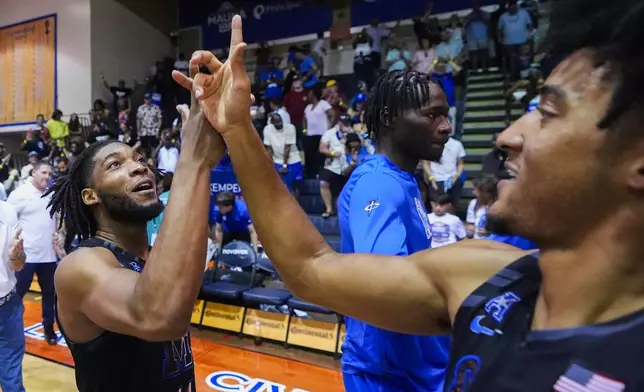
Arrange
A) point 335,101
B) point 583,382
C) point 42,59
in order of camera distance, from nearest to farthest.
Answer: point 583,382 < point 335,101 < point 42,59

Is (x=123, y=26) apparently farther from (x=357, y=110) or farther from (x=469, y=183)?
(x=469, y=183)

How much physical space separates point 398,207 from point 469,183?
6537mm

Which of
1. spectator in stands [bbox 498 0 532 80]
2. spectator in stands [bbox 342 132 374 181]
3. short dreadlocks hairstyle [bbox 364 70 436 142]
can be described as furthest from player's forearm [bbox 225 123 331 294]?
spectator in stands [bbox 498 0 532 80]

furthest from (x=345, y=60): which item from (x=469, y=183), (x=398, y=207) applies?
(x=398, y=207)

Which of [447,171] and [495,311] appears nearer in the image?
[495,311]

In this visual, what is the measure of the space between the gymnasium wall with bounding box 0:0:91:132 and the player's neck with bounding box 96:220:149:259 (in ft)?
40.7

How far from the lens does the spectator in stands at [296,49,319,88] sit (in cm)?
1002

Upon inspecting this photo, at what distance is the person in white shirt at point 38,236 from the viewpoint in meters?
5.07

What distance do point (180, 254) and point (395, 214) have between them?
0.74m

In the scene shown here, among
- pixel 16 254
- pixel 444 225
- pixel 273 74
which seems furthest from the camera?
pixel 273 74

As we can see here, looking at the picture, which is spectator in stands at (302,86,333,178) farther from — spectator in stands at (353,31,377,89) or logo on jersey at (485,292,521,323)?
logo on jersey at (485,292,521,323)

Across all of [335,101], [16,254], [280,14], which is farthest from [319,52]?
[16,254]

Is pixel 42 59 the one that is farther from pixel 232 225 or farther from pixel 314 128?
pixel 232 225

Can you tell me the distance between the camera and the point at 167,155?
891cm
